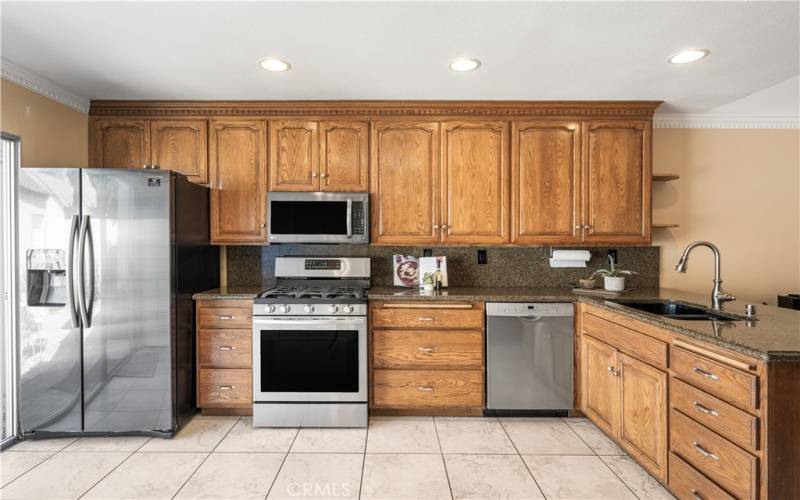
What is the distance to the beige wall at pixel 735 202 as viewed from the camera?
3291mm

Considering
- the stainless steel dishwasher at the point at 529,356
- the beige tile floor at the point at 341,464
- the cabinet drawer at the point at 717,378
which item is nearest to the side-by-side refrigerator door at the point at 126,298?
the beige tile floor at the point at 341,464

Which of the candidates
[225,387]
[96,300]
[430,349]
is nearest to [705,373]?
[430,349]

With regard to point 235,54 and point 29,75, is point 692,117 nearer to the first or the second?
point 235,54

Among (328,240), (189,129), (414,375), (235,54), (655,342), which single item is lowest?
(414,375)

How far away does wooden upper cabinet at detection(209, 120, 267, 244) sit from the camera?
9.92 feet

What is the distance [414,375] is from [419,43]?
6.86 ft

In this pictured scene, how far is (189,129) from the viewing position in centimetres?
302

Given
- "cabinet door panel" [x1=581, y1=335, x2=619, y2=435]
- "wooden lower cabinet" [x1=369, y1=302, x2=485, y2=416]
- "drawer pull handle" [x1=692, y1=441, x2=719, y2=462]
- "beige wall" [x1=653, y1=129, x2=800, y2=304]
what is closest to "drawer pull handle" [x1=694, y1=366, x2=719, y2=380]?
"drawer pull handle" [x1=692, y1=441, x2=719, y2=462]

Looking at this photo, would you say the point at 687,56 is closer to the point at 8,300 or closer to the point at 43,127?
the point at 43,127

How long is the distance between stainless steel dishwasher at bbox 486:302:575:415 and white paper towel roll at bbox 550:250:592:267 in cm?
52

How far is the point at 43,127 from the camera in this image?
103 inches

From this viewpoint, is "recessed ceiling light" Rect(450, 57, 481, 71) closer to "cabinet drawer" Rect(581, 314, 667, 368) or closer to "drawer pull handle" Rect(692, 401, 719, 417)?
"cabinet drawer" Rect(581, 314, 667, 368)

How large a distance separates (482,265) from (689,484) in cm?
192

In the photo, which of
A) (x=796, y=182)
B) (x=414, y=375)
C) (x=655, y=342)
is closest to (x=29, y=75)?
(x=414, y=375)
